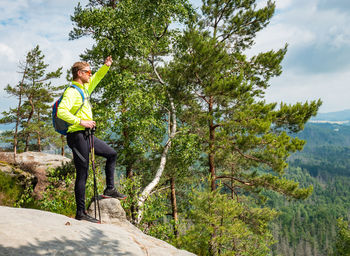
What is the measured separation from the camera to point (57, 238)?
3.11m

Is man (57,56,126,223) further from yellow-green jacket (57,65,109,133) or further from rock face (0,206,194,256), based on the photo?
rock face (0,206,194,256)

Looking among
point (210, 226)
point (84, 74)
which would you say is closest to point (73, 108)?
point (84, 74)

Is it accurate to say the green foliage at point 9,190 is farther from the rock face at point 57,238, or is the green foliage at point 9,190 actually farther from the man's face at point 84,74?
the man's face at point 84,74

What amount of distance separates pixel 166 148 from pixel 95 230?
7.20m

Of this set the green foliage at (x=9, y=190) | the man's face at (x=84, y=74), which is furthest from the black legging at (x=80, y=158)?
the green foliage at (x=9, y=190)

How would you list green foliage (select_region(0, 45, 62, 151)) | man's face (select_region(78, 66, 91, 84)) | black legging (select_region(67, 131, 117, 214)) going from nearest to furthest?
1. black legging (select_region(67, 131, 117, 214))
2. man's face (select_region(78, 66, 91, 84))
3. green foliage (select_region(0, 45, 62, 151))

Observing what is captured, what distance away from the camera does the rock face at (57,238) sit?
109 inches

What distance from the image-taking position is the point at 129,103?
36.7 feet

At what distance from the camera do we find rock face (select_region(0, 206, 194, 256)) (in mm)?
2768

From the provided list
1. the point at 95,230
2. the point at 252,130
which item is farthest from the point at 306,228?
the point at 95,230

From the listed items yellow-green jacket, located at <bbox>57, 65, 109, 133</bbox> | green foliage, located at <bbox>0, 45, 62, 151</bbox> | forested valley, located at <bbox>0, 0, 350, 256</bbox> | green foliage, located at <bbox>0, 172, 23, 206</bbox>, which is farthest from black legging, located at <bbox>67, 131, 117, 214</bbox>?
green foliage, located at <bbox>0, 45, 62, 151</bbox>

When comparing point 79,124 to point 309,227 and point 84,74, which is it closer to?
point 84,74

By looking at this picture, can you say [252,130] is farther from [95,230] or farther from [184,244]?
[95,230]

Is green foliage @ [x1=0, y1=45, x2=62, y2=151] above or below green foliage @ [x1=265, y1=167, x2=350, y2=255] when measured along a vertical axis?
above
